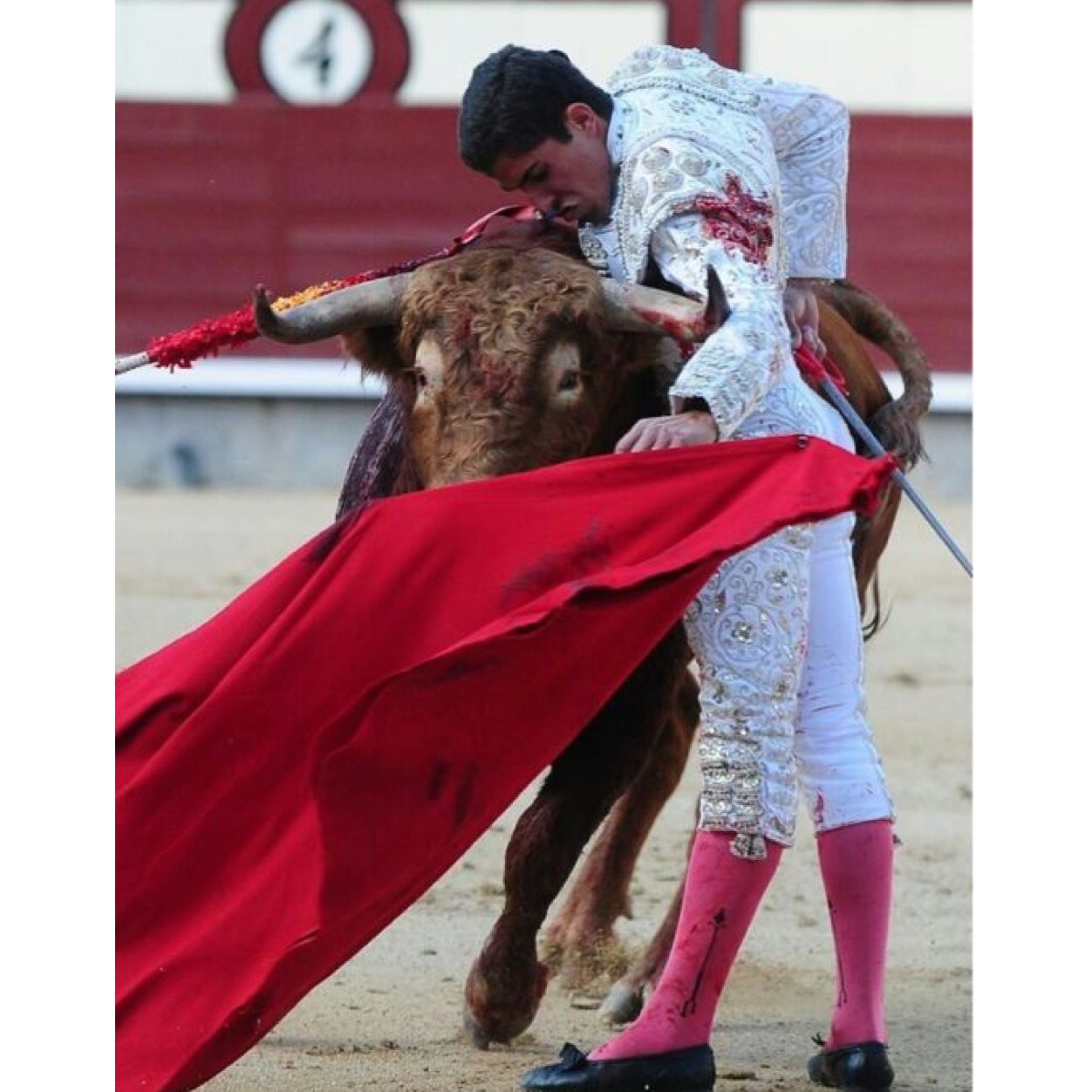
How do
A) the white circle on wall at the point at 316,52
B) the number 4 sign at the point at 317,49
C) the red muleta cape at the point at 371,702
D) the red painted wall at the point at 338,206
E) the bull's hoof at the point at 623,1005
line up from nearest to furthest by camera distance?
the red muleta cape at the point at 371,702
the bull's hoof at the point at 623,1005
the number 4 sign at the point at 317,49
the white circle on wall at the point at 316,52
the red painted wall at the point at 338,206

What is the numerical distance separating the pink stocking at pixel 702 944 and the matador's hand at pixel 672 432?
0.45 m

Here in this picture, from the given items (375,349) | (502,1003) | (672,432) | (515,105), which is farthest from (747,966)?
(515,105)

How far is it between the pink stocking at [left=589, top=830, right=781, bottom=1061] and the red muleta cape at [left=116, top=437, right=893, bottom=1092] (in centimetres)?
25

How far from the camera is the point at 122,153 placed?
11031mm

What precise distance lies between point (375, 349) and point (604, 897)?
1046 mm

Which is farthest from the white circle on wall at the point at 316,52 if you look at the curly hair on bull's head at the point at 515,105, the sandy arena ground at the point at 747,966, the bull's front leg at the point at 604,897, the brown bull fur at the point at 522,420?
the curly hair on bull's head at the point at 515,105

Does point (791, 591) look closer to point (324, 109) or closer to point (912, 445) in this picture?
point (912, 445)

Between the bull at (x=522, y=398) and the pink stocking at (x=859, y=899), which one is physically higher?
the bull at (x=522, y=398)

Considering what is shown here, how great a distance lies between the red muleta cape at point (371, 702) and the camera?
2.88 m

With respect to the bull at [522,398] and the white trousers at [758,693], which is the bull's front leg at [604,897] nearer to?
the bull at [522,398]

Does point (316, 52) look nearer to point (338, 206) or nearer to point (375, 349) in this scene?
point (338, 206)

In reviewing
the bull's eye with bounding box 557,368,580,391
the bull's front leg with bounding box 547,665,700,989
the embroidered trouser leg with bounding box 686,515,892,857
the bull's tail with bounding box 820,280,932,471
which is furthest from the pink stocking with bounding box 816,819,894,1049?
the bull's tail with bounding box 820,280,932,471

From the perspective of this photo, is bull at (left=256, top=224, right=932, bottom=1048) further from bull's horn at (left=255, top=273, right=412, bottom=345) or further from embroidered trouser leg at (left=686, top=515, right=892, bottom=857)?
embroidered trouser leg at (left=686, top=515, right=892, bottom=857)

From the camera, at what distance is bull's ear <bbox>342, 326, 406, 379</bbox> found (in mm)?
3373
